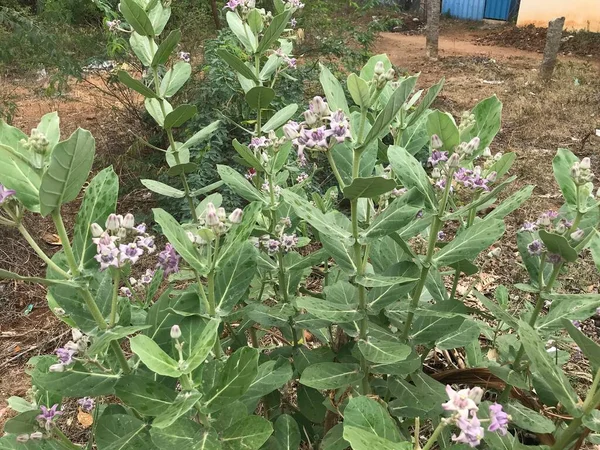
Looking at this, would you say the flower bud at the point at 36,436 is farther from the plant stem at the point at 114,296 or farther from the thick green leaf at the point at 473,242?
the thick green leaf at the point at 473,242

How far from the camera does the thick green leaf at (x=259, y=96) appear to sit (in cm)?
169

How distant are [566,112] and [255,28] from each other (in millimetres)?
5894

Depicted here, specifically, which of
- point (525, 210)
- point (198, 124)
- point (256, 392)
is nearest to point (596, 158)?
point (525, 210)

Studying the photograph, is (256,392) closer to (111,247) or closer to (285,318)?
(285,318)

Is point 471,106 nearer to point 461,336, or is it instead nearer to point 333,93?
point 461,336

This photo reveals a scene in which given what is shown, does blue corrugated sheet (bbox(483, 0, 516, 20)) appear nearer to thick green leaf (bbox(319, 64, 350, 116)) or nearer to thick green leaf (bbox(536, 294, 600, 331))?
thick green leaf (bbox(536, 294, 600, 331))

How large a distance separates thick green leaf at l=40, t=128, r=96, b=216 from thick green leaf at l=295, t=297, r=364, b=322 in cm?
54

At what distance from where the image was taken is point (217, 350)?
1299 mm

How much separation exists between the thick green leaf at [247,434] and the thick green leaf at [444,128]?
0.72m

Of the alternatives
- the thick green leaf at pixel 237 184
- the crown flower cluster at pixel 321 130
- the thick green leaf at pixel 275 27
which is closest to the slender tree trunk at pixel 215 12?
the thick green leaf at pixel 275 27

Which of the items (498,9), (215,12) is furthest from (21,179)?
(498,9)

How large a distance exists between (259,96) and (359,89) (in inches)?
25.9

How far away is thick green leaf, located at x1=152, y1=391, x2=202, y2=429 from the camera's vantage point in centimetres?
94

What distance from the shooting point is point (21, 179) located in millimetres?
1016
